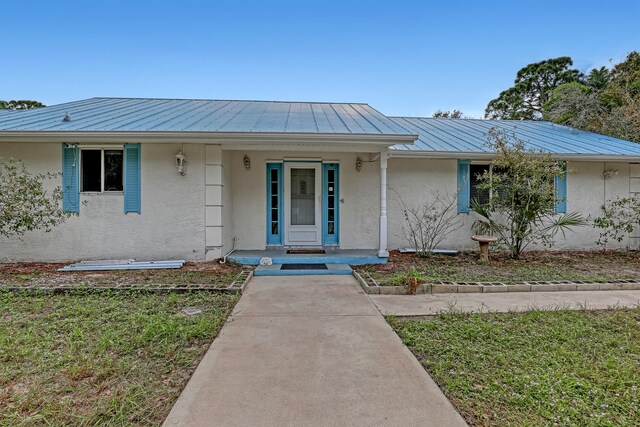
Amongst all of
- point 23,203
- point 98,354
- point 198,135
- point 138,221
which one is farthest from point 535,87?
point 98,354

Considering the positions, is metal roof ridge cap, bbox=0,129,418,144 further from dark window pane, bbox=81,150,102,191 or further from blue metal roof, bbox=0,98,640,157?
dark window pane, bbox=81,150,102,191

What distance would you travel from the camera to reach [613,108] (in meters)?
13.7

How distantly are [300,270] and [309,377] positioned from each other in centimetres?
374

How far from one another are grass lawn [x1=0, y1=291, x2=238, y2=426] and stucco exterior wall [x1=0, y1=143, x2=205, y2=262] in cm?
237

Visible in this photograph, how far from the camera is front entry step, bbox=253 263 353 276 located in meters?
6.25

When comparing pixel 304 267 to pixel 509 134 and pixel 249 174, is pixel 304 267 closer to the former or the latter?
pixel 249 174

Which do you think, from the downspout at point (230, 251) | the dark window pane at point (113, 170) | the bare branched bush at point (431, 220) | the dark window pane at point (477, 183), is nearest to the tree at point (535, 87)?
the dark window pane at point (477, 183)

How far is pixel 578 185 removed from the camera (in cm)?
839

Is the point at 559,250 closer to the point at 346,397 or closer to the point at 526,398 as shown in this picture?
the point at 526,398

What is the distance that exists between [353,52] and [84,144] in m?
10.7

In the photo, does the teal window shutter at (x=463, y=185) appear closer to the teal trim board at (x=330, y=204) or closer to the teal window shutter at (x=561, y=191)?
the teal window shutter at (x=561, y=191)

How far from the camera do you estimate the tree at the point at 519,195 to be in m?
6.83

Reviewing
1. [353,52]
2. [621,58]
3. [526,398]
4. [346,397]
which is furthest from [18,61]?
[621,58]

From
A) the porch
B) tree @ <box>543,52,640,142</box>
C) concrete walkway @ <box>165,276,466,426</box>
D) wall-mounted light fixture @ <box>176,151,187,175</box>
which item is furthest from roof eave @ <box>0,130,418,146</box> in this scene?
tree @ <box>543,52,640,142</box>
